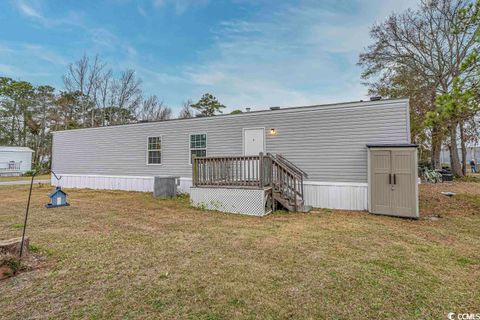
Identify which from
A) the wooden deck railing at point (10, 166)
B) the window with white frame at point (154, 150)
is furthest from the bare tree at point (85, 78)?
the window with white frame at point (154, 150)

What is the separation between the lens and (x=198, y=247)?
3.94m

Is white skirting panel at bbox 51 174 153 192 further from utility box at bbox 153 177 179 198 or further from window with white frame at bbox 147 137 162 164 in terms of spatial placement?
utility box at bbox 153 177 179 198

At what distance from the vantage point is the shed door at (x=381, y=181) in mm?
6195

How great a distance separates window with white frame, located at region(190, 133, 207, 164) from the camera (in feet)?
31.6

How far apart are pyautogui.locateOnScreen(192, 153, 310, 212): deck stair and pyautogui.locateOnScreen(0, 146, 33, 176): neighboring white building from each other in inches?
1041

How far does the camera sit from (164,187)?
925cm

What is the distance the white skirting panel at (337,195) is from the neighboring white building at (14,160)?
2929 centimetres

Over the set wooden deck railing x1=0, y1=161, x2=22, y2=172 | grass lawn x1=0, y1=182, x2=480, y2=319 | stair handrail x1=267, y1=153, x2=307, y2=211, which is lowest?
grass lawn x1=0, y1=182, x2=480, y2=319

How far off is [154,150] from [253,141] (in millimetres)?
4933

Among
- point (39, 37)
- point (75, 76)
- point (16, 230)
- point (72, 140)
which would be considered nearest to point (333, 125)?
point (16, 230)

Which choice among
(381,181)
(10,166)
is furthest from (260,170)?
(10,166)

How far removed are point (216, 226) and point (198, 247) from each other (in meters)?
1.38

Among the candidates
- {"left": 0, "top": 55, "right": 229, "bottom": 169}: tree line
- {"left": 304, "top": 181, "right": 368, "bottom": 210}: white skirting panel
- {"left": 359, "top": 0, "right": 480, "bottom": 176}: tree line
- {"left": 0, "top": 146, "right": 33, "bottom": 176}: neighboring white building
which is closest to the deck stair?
{"left": 304, "top": 181, "right": 368, "bottom": 210}: white skirting panel

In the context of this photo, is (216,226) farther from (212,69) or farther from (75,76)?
(75,76)
